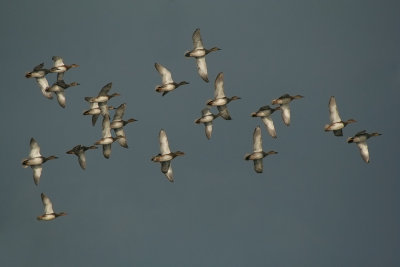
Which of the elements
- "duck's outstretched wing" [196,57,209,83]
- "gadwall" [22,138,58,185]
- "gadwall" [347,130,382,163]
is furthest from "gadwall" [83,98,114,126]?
"gadwall" [347,130,382,163]

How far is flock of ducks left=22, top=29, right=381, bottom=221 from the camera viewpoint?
160 metres

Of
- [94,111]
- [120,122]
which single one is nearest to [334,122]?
[120,122]

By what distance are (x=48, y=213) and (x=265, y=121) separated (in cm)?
2594

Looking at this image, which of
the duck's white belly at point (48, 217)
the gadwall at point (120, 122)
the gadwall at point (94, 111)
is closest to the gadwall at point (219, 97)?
the gadwall at point (120, 122)

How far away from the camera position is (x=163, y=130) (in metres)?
161

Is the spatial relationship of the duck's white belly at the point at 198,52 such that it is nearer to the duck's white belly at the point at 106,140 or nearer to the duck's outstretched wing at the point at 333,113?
the duck's white belly at the point at 106,140

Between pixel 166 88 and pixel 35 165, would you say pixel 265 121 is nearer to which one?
pixel 166 88

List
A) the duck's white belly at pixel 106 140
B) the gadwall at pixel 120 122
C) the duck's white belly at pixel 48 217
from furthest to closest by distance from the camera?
the gadwall at pixel 120 122 < the duck's white belly at pixel 106 140 < the duck's white belly at pixel 48 217

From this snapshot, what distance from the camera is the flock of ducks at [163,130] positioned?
16038 cm

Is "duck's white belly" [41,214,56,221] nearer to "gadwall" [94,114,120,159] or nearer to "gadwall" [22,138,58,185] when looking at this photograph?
"gadwall" [22,138,58,185]

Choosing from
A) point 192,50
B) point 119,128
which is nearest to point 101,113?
point 119,128

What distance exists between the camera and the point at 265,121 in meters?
165

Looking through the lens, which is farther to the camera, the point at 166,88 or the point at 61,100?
the point at 61,100

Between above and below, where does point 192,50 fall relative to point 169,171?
above
